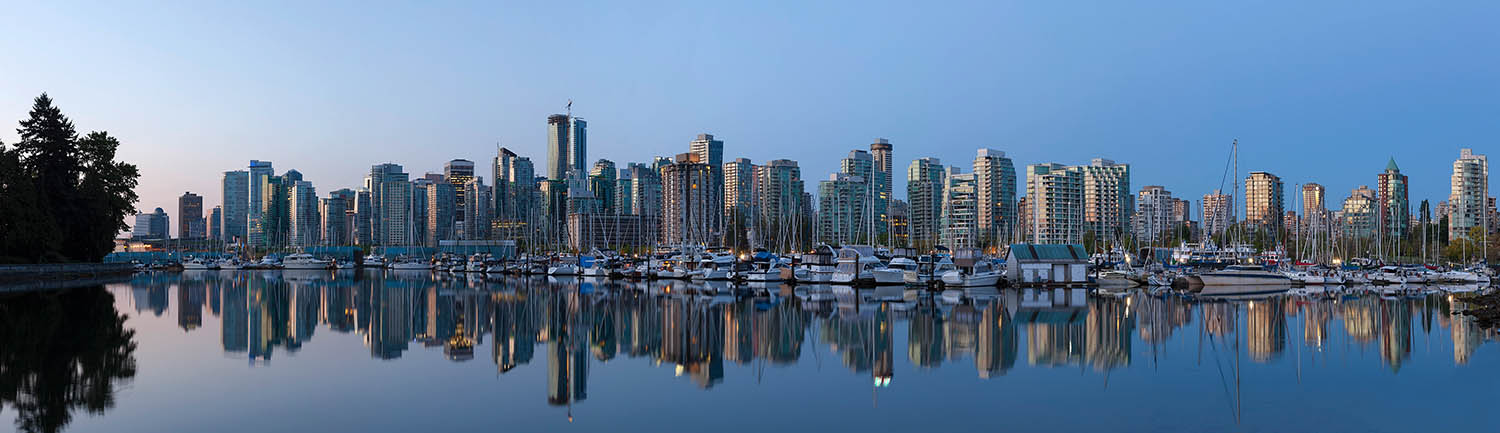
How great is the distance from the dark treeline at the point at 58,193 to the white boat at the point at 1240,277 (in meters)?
76.6

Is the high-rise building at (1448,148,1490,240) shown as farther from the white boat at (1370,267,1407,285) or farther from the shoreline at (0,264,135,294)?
the shoreline at (0,264,135,294)

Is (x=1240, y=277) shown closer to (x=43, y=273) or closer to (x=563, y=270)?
(x=563, y=270)

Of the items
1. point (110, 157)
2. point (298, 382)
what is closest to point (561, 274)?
point (110, 157)

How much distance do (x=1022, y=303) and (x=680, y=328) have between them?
21063 mm

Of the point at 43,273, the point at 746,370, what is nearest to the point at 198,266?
the point at 43,273

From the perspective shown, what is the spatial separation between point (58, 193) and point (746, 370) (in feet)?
230

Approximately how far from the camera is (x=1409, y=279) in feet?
251

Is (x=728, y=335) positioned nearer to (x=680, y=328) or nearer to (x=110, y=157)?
(x=680, y=328)

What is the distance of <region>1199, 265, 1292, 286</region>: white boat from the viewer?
220ft

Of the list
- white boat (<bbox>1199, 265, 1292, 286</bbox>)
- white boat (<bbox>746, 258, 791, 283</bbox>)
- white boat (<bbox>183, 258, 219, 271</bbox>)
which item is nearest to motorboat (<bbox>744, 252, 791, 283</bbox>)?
white boat (<bbox>746, 258, 791, 283</bbox>)

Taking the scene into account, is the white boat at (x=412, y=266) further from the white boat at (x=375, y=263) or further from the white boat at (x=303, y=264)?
the white boat at (x=375, y=263)

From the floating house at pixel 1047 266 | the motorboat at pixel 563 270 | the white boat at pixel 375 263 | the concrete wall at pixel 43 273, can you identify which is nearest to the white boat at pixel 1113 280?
the floating house at pixel 1047 266

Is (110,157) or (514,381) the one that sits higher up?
(110,157)

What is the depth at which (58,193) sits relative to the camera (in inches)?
2859
